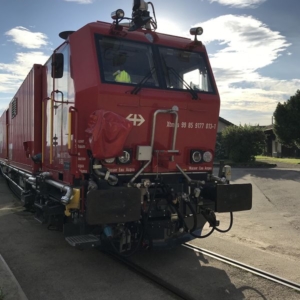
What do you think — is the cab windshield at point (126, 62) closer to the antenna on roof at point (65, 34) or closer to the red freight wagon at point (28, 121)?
the antenna on roof at point (65, 34)

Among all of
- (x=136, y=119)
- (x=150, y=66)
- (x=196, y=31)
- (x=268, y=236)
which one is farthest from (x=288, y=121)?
(x=136, y=119)

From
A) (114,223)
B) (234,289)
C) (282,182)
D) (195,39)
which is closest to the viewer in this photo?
(234,289)

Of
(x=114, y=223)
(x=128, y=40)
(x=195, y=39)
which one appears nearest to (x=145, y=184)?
(x=114, y=223)

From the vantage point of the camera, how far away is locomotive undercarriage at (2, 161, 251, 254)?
4.78 meters

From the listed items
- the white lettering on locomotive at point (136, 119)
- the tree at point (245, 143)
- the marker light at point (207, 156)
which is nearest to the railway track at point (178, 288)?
the marker light at point (207, 156)

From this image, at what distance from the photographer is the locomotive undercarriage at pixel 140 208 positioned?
4781mm

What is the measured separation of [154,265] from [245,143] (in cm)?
1986

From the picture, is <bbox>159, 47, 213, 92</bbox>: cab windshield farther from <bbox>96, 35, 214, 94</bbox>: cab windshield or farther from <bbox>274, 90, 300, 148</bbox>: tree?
<bbox>274, 90, 300, 148</bbox>: tree

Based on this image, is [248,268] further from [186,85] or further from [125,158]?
[186,85]

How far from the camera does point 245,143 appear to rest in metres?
24.3

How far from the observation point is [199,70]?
6289 mm

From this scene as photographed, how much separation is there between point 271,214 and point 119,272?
18.9 feet

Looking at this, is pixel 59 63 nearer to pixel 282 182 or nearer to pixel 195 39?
pixel 195 39

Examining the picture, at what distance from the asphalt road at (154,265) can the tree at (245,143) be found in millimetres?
15707
